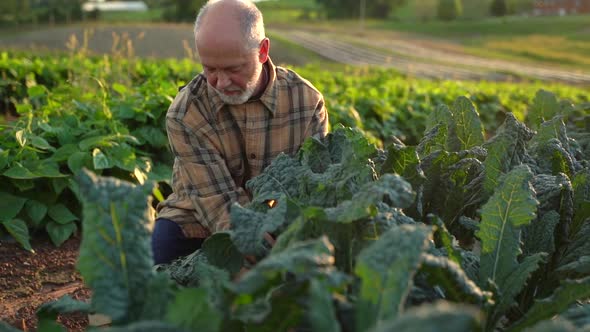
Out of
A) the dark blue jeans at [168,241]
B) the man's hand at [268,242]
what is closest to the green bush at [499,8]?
the dark blue jeans at [168,241]

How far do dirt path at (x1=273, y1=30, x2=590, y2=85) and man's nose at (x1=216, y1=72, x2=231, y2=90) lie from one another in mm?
22376

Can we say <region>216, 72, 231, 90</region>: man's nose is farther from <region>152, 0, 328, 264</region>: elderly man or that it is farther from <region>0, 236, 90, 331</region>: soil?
<region>0, 236, 90, 331</region>: soil

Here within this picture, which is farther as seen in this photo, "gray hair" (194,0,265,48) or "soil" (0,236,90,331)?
"soil" (0,236,90,331)

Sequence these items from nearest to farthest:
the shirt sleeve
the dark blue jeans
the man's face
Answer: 1. the man's face
2. the shirt sleeve
3. the dark blue jeans

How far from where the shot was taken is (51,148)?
15.4 ft

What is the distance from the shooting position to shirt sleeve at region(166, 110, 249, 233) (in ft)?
9.87

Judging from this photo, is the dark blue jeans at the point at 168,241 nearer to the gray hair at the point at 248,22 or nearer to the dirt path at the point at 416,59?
the gray hair at the point at 248,22

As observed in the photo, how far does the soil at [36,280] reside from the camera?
10.9 ft

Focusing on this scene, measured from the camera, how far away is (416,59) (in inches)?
1385

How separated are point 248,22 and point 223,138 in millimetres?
604

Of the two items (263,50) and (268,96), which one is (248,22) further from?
(268,96)

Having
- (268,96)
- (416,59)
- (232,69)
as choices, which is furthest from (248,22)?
(416,59)

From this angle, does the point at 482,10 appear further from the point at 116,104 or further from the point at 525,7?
the point at 116,104

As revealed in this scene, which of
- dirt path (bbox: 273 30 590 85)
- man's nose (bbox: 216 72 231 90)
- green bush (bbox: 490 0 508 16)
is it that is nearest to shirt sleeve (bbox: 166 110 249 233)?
man's nose (bbox: 216 72 231 90)
